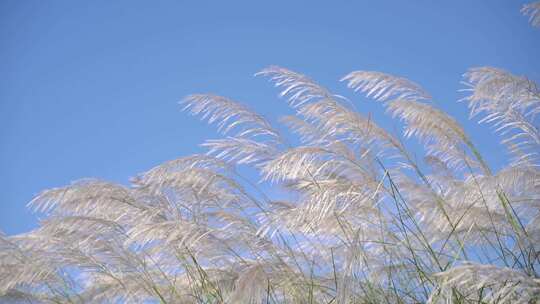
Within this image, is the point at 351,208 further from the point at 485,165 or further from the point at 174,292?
the point at 174,292

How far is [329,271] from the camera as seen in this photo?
3334 millimetres

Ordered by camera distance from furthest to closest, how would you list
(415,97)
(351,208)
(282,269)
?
(415,97) → (282,269) → (351,208)

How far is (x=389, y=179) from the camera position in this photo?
311 centimetres

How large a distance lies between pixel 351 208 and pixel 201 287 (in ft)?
3.30

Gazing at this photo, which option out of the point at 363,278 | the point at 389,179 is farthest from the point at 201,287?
the point at 389,179

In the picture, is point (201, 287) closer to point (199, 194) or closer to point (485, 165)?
point (199, 194)

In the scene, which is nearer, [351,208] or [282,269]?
[351,208]

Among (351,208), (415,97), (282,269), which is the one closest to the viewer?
(351,208)

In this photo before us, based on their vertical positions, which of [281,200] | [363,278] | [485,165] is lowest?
[363,278]

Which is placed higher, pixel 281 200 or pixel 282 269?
pixel 281 200

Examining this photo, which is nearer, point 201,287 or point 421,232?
point 421,232

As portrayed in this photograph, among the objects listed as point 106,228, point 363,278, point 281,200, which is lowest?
point 363,278

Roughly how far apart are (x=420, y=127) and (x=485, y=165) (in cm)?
38

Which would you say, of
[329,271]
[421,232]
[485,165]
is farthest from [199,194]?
[485,165]
